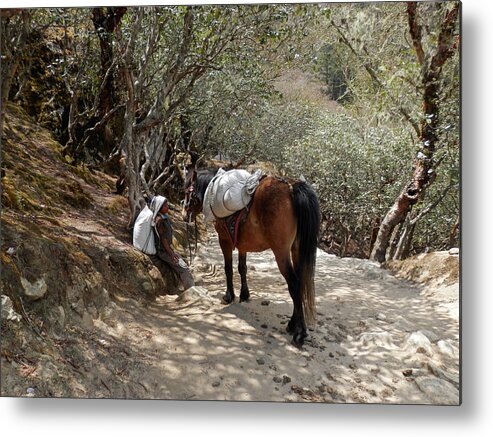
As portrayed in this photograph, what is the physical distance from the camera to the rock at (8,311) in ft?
6.91

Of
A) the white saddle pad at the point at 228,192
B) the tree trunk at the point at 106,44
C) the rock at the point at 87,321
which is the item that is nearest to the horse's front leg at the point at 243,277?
the white saddle pad at the point at 228,192

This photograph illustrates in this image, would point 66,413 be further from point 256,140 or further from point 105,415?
point 256,140

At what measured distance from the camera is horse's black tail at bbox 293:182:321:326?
2395 millimetres

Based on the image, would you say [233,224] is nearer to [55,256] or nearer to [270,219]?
[270,219]

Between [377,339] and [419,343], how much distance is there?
231mm

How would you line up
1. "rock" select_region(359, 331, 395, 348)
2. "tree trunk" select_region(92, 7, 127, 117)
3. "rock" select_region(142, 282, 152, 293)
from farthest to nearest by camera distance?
"tree trunk" select_region(92, 7, 127, 117)
"rock" select_region(142, 282, 152, 293)
"rock" select_region(359, 331, 395, 348)

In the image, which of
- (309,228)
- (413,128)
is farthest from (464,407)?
(413,128)

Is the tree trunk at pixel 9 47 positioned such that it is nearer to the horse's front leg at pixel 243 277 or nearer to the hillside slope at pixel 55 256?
the hillside slope at pixel 55 256

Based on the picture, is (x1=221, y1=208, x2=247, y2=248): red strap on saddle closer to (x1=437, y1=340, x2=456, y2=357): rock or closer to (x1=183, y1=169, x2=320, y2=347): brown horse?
(x1=183, y1=169, x2=320, y2=347): brown horse

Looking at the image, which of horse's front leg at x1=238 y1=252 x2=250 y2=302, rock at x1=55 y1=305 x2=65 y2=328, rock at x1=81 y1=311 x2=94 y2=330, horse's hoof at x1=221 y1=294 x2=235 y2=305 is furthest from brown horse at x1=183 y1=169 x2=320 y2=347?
rock at x1=55 y1=305 x2=65 y2=328

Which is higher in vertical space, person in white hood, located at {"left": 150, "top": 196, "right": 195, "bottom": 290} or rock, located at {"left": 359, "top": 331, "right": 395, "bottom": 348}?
person in white hood, located at {"left": 150, "top": 196, "right": 195, "bottom": 290}

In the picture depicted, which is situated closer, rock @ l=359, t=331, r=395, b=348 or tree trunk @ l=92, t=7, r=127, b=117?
rock @ l=359, t=331, r=395, b=348

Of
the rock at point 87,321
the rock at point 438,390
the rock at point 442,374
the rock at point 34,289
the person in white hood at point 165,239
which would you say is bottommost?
the rock at point 438,390

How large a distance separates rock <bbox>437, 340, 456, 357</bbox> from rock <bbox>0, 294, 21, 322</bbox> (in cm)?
235
